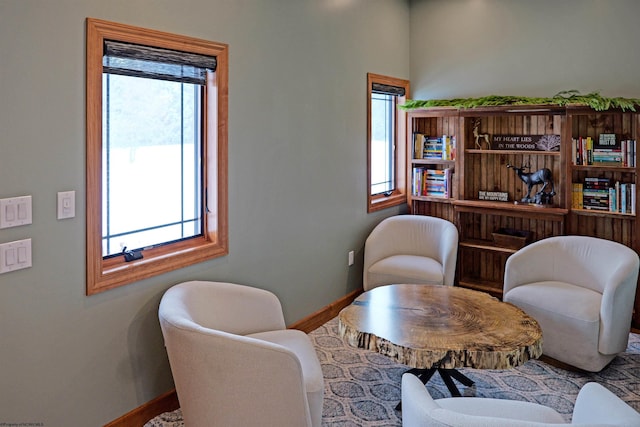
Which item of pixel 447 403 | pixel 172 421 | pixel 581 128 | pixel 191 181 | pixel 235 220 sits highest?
pixel 581 128

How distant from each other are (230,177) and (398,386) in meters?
1.61

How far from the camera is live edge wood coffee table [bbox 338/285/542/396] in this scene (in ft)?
8.09

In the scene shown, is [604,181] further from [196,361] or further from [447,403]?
[196,361]

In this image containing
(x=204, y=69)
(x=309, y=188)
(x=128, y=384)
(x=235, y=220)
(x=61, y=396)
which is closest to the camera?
(x=61, y=396)

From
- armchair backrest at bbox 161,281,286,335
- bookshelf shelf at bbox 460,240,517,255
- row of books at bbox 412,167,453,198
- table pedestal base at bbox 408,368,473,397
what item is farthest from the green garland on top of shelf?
armchair backrest at bbox 161,281,286,335

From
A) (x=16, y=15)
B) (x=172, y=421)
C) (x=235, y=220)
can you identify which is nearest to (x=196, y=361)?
(x=172, y=421)

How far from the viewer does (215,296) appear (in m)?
2.89

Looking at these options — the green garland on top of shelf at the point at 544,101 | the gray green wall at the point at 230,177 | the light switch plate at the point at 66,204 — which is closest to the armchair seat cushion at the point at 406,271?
the gray green wall at the point at 230,177

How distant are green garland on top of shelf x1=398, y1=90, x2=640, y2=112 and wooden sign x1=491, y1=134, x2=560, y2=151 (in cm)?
33

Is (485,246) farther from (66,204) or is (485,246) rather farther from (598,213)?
(66,204)

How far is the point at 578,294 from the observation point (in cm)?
360

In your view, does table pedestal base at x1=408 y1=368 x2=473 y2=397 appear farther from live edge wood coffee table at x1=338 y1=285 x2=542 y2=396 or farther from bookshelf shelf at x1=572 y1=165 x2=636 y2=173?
bookshelf shelf at x1=572 y1=165 x2=636 y2=173

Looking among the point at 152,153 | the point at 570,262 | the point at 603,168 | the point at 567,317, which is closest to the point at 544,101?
the point at 603,168

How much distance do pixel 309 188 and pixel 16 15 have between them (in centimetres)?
229
